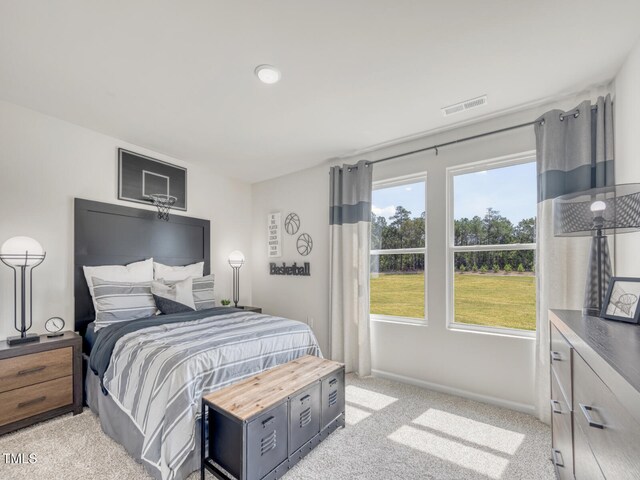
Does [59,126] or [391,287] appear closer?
[59,126]

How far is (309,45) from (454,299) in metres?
2.54

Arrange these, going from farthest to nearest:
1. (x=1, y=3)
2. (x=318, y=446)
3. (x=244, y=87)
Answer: (x=244, y=87), (x=318, y=446), (x=1, y=3)

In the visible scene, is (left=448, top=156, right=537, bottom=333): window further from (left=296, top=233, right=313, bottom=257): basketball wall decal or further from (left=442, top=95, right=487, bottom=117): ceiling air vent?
(left=296, top=233, right=313, bottom=257): basketball wall decal

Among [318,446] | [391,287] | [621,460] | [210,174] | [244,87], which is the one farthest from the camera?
[210,174]

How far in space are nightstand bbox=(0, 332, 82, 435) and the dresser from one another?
129 inches

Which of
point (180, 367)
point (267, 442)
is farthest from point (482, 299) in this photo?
point (180, 367)

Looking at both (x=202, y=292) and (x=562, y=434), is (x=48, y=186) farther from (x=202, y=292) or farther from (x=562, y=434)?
(x=562, y=434)

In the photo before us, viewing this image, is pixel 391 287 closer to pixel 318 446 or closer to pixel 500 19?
pixel 318 446

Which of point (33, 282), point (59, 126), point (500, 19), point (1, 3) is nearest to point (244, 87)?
point (1, 3)

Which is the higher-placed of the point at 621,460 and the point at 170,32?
the point at 170,32

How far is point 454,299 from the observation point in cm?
303

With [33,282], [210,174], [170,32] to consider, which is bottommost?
[33,282]

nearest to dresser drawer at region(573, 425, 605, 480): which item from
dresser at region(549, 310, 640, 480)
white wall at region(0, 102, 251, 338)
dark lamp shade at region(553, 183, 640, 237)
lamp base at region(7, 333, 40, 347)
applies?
dresser at region(549, 310, 640, 480)

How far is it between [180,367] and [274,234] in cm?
280
